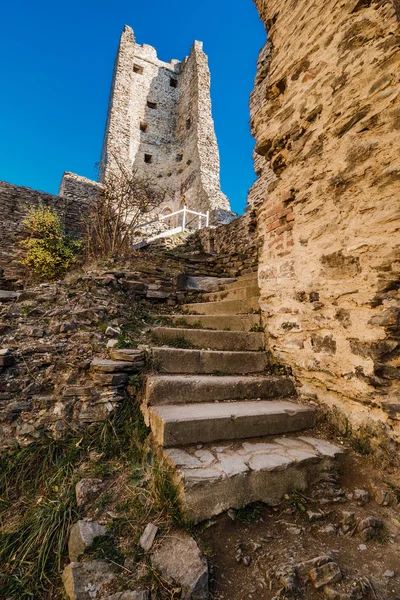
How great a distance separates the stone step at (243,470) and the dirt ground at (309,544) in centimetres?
6

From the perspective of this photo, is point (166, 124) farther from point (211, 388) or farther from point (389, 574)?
point (389, 574)

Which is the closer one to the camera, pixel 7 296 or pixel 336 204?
pixel 336 204

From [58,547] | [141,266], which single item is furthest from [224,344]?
[141,266]

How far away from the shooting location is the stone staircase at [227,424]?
59.0 inches

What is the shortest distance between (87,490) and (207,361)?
1359 mm

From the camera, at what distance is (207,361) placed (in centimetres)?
265

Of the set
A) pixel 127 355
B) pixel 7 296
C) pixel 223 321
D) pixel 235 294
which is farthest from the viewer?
pixel 235 294

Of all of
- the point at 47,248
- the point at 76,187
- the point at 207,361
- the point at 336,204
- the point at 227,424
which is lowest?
the point at 227,424

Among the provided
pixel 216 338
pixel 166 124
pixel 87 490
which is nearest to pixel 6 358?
pixel 87 490

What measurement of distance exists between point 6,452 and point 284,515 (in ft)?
5.81

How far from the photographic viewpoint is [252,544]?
52.4 inches

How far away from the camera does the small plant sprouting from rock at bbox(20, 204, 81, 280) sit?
7.60m

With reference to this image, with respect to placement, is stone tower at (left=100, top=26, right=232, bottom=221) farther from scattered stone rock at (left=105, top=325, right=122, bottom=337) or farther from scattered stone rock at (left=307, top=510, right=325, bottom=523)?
scattered stone rock at (left=307, top=510, right=325, bottom=523)

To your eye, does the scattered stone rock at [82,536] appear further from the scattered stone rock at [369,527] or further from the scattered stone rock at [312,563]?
the scattered stone rock at [369,527]
